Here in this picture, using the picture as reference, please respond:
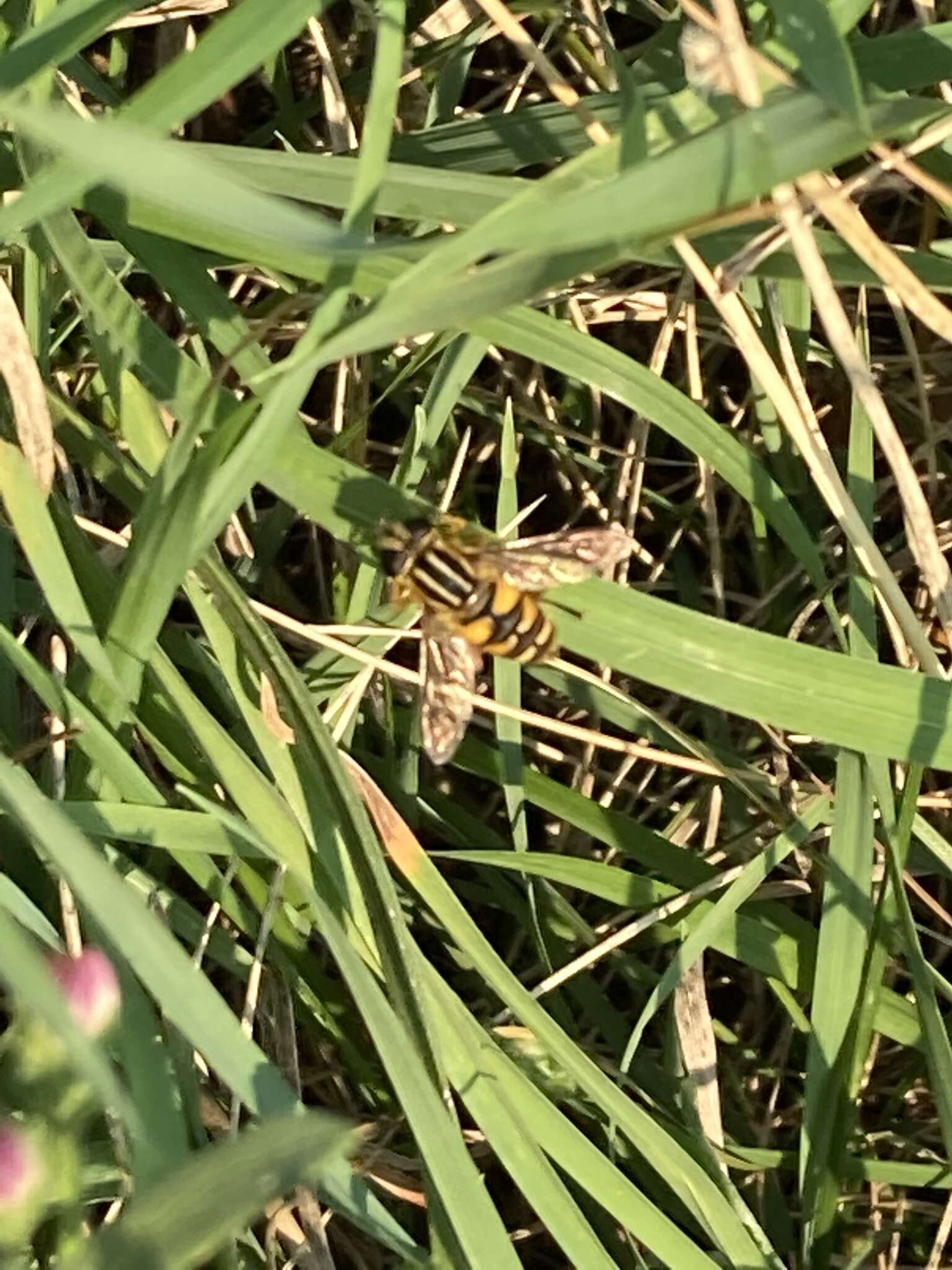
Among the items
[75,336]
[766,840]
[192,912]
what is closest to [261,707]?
[192,912]

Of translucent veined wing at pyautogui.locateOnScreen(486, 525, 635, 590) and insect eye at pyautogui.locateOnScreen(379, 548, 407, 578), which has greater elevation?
insect eye at pyautogui.locateOnScreen(379, 548, 407, 578)

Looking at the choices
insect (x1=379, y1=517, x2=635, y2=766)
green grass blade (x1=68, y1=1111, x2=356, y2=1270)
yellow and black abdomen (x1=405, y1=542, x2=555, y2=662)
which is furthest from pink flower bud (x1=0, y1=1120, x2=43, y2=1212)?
yellow and black abdomen (x1=405, y1=542, x2=555, y2=662)

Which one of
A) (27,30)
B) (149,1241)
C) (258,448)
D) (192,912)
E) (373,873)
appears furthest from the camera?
(192,912)

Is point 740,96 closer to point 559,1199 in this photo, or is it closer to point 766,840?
point 766,840

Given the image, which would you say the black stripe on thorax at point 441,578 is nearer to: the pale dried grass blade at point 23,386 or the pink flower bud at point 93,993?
the pale dried grass blade at point 23,386

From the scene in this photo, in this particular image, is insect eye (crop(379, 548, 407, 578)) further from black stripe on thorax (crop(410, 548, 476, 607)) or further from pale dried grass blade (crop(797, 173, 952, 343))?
pale dried grass blade (crop(797, 173, 952, 343))

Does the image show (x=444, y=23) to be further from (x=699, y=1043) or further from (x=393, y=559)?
(x=699, y=1043)

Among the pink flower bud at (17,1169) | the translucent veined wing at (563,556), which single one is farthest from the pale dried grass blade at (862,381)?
the pink flower bud at (17,1169)

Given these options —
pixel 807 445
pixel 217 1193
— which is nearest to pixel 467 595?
pixel 807 445
